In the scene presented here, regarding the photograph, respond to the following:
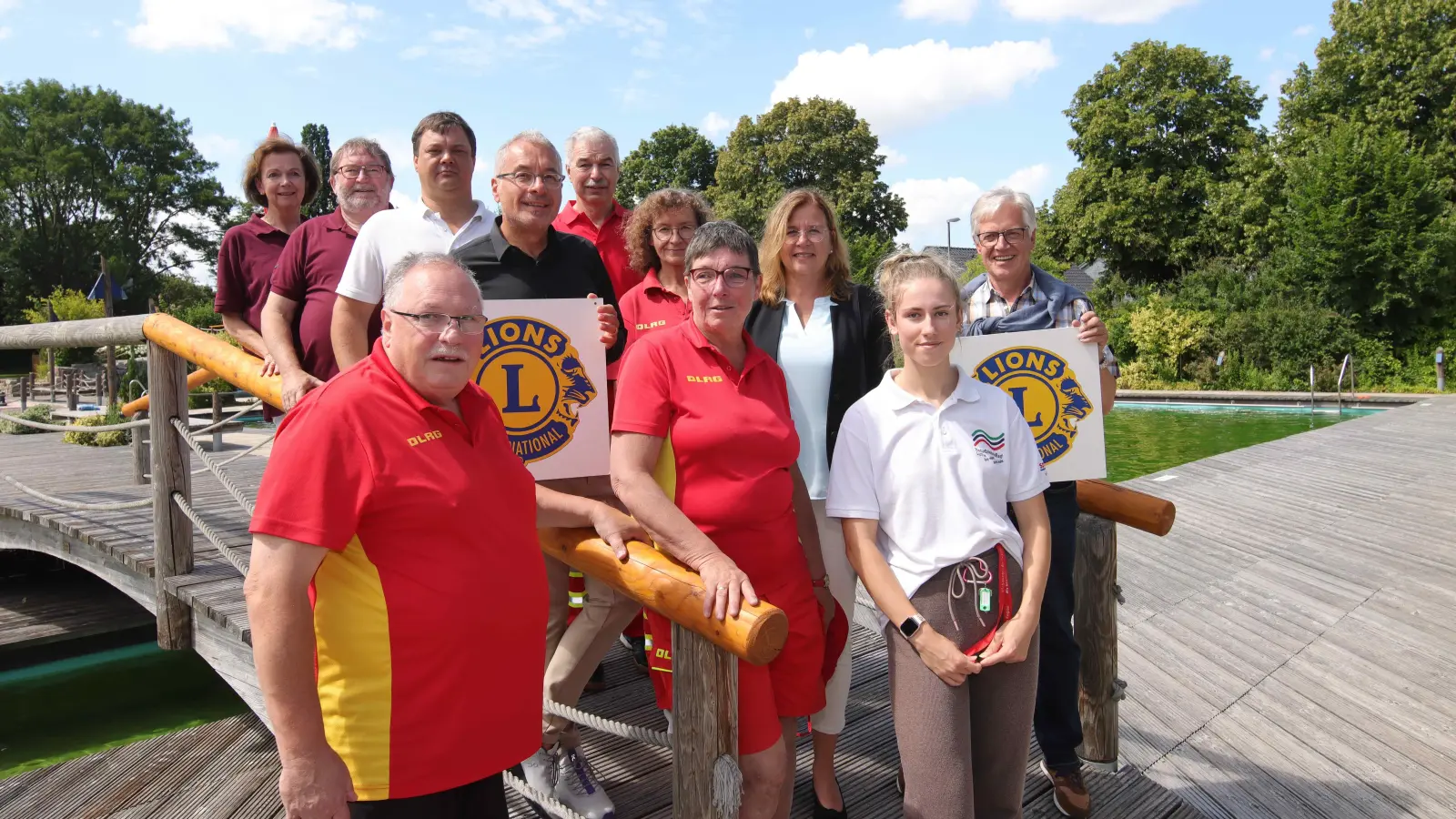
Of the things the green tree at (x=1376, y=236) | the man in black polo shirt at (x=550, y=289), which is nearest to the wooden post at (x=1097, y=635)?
the man in black polo shirt at (x=550, y=289)

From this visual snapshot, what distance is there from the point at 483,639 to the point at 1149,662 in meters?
4.57

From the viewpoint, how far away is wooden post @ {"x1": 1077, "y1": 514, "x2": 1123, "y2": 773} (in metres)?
3.25

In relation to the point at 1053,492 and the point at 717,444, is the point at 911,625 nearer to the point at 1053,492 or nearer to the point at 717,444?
the point at 717,444

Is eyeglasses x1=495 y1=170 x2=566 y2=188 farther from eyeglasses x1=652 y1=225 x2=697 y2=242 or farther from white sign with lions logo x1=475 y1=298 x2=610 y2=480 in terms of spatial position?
eyeglasses x1=652 y1=225 x2=697 y2=242

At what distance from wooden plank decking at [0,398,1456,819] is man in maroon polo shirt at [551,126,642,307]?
1811 mm

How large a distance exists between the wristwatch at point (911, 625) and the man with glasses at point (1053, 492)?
37.8 inches

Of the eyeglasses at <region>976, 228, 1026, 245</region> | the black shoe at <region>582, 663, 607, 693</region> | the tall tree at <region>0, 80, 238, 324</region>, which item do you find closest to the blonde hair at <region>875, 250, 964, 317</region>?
the eyeglasses at <region>976, 228, 1026, 245</region>

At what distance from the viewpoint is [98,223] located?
46781 mm

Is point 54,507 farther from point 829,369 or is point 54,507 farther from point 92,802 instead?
point 829,369

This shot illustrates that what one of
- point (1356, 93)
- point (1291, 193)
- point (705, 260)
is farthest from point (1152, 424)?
point (705, 260)

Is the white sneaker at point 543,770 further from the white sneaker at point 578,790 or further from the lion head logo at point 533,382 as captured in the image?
the lion head logo at point 533,382

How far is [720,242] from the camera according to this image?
2.36 meters

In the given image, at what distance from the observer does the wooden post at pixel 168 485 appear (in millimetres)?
3740

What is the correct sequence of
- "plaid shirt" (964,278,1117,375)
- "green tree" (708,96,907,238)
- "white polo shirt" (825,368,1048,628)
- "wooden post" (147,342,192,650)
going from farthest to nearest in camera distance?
"green tree" (708,96,907,238) < "wooden post" (147,342,192,650) < "plaid shirt" (964,278,1117,375) < "white polo shirt" (825,368,1048,628)
